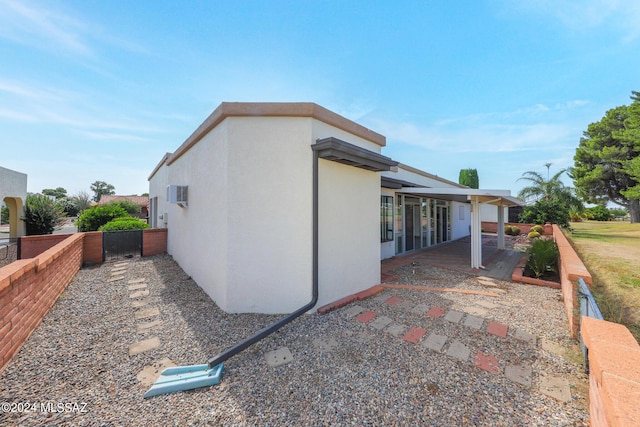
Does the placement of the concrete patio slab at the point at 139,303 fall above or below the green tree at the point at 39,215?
below

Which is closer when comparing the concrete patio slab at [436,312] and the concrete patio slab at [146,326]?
the concrete patio slab at [146,326]

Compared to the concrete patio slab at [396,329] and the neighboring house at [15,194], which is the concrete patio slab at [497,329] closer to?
the concrete patio slab at [396,329]

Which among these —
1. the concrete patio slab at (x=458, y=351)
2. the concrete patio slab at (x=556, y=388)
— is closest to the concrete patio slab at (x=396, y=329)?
the concrete patio slab at (x=458, y=351)

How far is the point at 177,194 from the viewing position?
283 inches

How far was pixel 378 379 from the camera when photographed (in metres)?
2.89

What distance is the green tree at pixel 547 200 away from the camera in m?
19.8

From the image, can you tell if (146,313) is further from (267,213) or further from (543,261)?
(543,261)

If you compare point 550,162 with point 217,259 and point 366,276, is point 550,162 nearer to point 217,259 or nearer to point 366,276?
point 366,276

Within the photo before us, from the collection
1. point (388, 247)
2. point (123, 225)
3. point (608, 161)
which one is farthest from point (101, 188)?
point (608, 161)

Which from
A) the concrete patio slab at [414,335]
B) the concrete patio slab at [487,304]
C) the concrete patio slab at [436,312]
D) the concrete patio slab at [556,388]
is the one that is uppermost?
the concrete patio slab at [436,312]

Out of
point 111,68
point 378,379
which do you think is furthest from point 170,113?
point 378,379

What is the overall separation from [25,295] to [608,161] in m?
42.3

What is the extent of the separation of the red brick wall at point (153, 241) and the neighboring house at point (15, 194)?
10910 mm

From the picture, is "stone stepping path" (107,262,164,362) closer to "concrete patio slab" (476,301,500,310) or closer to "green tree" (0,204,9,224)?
"concrete patio slab" (476,301,500,310)
